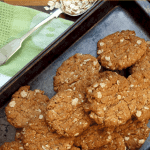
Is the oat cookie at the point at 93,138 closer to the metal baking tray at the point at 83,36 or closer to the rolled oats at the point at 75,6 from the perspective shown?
the metal baking tray at the point at 83,36

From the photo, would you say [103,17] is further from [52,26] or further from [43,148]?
[43,148]

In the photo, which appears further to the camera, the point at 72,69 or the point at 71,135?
the point at 72,69

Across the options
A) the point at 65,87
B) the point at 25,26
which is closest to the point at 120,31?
the point at 65,87

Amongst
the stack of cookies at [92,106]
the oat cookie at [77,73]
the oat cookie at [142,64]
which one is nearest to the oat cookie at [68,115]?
the stack of cookies at [92,106]

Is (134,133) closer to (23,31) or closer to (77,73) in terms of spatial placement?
(77,73)

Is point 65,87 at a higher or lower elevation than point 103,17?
lower

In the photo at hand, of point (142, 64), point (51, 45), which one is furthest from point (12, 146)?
point (142, 64)

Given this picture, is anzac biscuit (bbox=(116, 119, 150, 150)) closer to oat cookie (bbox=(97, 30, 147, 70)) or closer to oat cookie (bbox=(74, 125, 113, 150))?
oat cookie (bbox=(74, 125, 113, 150))

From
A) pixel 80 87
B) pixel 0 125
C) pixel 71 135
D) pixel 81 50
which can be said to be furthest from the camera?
pixel 81 50
